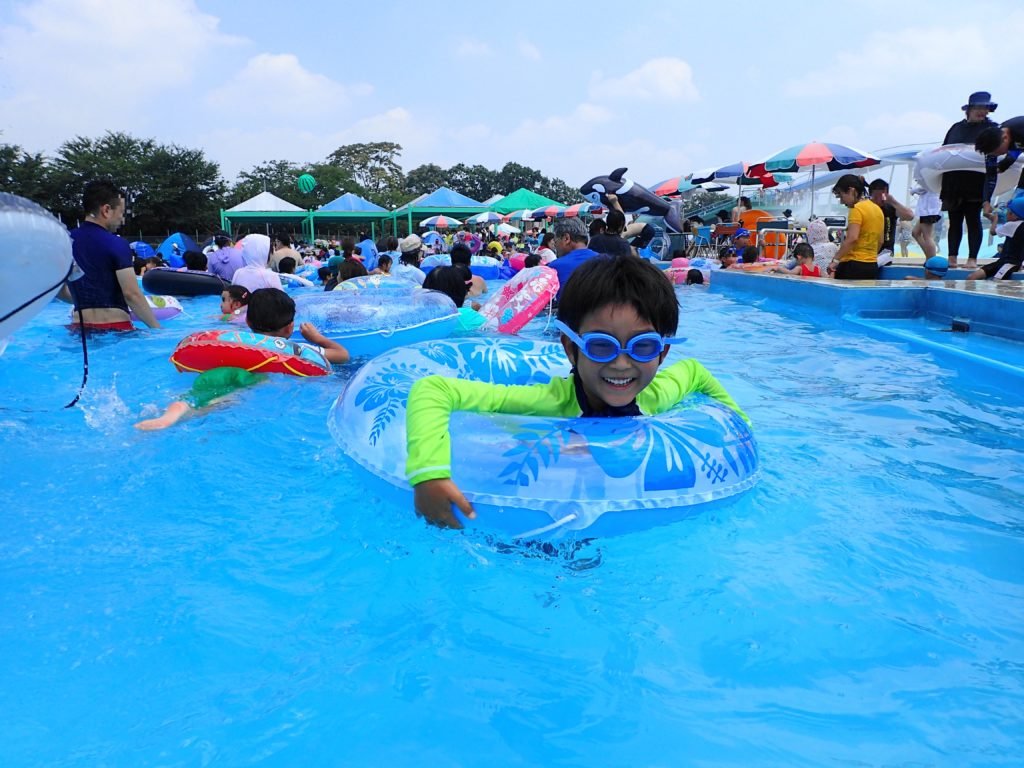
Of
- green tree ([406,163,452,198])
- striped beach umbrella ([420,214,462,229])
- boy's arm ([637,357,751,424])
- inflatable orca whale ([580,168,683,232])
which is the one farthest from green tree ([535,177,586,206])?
boy's arm ([637,357,751,424])

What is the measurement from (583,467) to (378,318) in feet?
12.7

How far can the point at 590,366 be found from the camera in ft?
7.33

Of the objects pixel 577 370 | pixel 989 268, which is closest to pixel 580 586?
pixel 577 370

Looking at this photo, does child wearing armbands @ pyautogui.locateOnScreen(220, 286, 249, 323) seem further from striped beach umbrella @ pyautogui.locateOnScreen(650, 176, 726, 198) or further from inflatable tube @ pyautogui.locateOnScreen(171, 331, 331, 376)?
striped beach umbrella @ pyautogui.locateOnScreen(650, 176, 726, 198)

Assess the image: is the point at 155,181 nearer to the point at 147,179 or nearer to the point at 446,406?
the point at 147,179

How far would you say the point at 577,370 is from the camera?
2381 millimetres

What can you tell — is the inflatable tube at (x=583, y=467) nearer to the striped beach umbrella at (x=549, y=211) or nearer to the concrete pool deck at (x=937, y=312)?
the concrete pool deck at (x=937, y=312)

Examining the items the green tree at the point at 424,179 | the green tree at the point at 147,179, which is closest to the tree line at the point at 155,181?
the green tree at the point at 147,179

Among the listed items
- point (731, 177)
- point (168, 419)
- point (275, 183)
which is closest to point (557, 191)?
point (275, 183)

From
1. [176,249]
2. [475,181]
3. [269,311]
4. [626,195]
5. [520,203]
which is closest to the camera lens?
[269,311]

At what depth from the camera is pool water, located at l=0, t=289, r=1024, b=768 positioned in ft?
5.15

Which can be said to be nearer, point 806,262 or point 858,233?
point 858,233

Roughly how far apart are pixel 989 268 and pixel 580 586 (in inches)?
310

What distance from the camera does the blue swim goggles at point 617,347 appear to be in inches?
81.9
